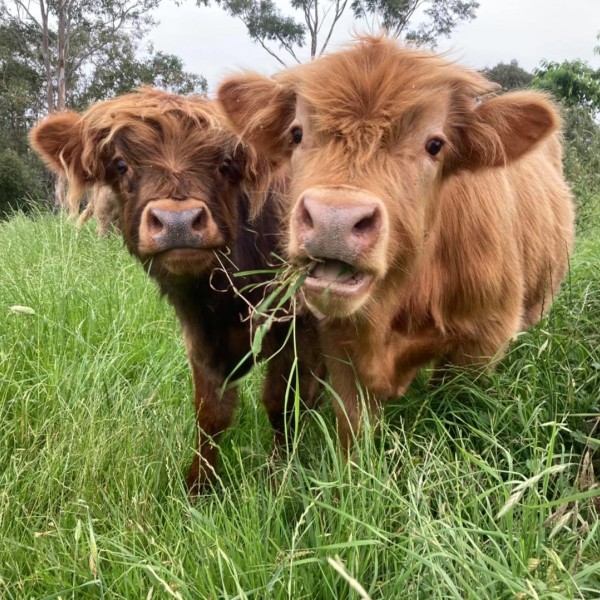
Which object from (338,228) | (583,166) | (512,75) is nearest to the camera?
(338,228)

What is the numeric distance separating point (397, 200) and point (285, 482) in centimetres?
105

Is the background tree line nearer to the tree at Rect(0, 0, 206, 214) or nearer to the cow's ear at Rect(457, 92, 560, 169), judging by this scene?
the tree at Rect(0, 0, 206, 214)

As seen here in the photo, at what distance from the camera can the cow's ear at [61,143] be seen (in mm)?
3301

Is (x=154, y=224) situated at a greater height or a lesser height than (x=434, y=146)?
lesser

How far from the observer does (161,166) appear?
288 cm

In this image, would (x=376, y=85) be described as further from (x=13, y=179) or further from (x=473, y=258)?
(x=13, y=179)

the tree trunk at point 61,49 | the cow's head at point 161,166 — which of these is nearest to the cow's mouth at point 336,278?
the cow's head at point 161,166

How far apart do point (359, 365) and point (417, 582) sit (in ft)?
3.82

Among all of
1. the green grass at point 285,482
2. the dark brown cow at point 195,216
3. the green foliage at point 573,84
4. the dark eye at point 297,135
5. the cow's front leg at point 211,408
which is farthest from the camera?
the green foliage at point 573,84

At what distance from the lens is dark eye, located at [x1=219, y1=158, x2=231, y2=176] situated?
3.03 metres

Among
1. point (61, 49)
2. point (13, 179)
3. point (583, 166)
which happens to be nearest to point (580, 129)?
Answer: point (583, 166)

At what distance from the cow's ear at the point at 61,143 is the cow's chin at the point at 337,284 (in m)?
1.86

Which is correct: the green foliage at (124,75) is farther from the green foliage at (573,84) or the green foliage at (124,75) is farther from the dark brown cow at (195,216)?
the dark brown cow at (195,216)

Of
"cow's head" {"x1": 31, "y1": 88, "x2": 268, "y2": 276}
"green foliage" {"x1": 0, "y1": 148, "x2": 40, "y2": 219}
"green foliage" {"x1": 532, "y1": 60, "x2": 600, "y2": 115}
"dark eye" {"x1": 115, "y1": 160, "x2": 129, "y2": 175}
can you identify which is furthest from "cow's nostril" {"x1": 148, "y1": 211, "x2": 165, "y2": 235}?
"green foliage" {"x1": 0, "y1": 148, "x2": 40, "y2": 219}
